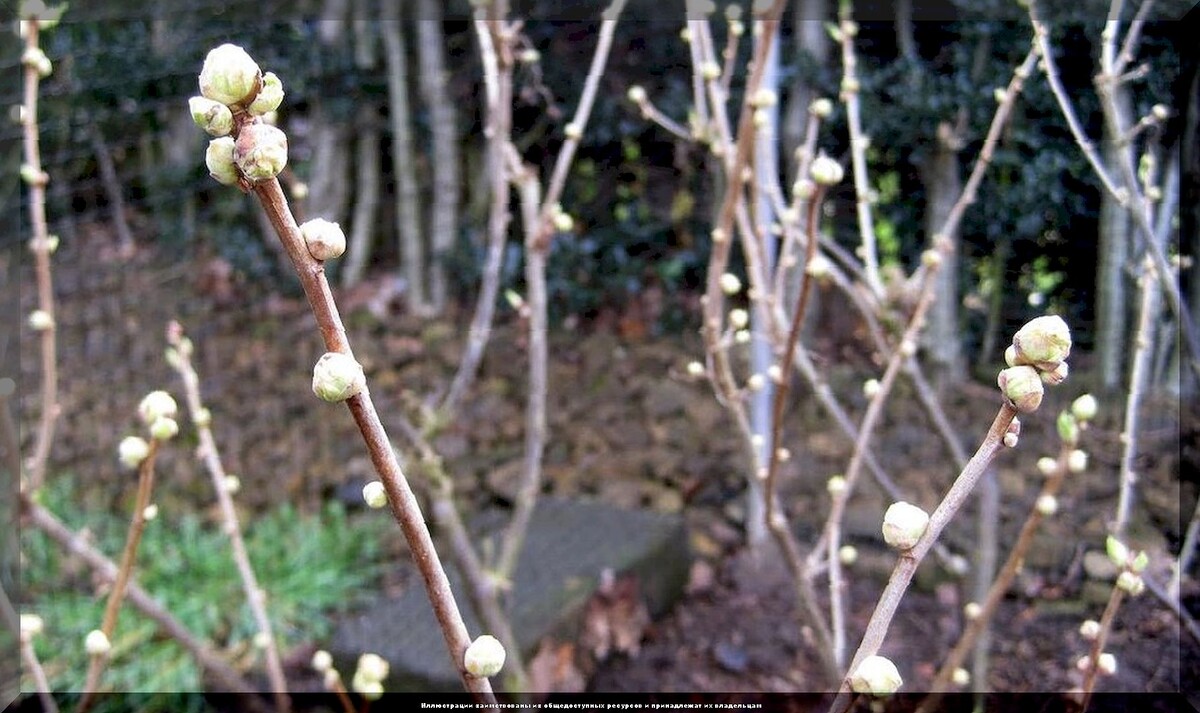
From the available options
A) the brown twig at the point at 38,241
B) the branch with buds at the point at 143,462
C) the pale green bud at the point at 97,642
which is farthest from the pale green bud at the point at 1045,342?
the brown twig at the point at 38,241

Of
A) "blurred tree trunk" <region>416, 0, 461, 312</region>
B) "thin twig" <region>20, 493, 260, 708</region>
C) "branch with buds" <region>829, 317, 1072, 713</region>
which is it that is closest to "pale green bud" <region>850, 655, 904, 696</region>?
"branch with buds" <region>829, 317, 1072, 713</region>

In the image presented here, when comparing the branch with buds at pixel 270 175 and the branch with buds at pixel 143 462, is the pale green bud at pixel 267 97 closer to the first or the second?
the branch with buds at pixel 270 175

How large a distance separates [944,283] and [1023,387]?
1637 millimetres

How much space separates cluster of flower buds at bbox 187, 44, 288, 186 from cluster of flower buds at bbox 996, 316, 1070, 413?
0.95 feet

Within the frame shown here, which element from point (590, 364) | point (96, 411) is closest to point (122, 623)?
point (96, 411)

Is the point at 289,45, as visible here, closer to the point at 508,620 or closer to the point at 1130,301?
the point at 508,620

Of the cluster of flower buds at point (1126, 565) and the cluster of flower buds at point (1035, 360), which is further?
the cluster of flower buds at point (1126, 565)

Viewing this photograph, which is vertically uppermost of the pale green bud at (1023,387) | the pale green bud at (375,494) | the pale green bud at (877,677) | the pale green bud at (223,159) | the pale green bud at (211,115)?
the pale green bud at (211,115)

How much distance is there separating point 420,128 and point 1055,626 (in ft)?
7.23

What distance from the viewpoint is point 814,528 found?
1.94 metres

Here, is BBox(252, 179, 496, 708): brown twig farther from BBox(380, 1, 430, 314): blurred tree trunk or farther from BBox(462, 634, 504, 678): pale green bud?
BBox(380, 1, 430, 314): blurred tree trunk

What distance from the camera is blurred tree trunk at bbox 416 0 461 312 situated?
9.18 feet

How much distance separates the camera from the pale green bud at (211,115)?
33 cm

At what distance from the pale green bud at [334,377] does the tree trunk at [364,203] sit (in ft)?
9.12
